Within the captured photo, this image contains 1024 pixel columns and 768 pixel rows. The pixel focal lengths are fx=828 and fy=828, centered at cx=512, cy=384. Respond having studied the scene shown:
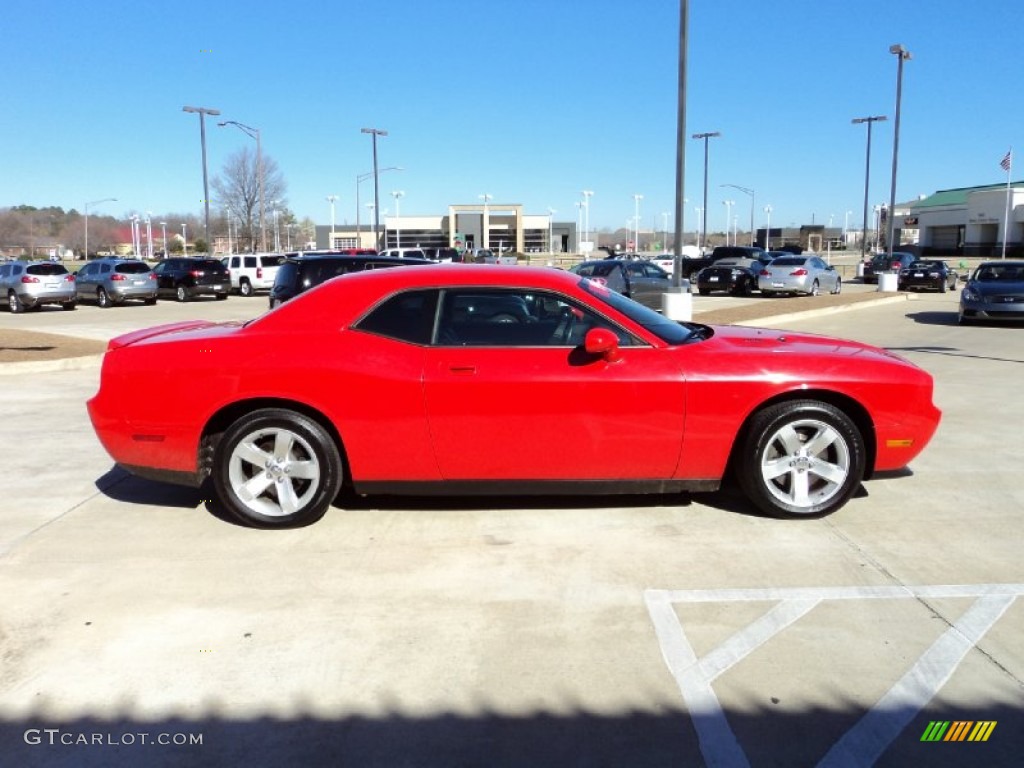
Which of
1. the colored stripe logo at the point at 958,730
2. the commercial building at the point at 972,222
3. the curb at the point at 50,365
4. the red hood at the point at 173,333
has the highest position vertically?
the commercial building at the point at 972,222

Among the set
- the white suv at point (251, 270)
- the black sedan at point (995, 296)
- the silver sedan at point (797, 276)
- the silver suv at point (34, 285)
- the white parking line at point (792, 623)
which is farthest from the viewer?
the white suv at point (251, 270)

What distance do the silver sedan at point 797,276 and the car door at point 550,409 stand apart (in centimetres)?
2414

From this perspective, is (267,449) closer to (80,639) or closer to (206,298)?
(80,639)

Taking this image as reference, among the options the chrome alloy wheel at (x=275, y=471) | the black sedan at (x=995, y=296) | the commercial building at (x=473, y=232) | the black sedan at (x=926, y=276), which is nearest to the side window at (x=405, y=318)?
the chrome alloy wheel at (x=275, y=471)

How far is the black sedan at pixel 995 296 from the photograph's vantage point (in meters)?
16.6

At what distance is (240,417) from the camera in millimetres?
4883

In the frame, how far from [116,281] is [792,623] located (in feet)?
89.4

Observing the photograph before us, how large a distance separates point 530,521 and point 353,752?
7.64ft

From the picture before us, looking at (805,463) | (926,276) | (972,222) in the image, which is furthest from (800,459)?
(972,222)

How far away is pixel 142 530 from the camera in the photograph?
4.97 m

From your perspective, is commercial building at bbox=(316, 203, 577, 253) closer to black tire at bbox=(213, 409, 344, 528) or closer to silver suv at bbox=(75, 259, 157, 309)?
silver suv at bbox=(75, 259, 157, 309)

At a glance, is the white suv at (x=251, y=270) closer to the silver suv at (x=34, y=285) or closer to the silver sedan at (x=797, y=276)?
the silver suv at (x=34, y=285)

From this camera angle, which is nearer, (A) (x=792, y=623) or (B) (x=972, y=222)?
(A) (x=792, y=623)

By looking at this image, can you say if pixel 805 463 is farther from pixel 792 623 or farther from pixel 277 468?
pixel 277 468
